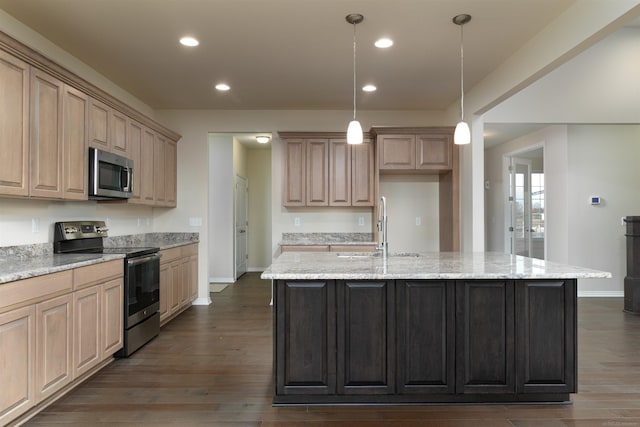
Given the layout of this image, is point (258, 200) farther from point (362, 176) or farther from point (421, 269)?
point (421, 269)

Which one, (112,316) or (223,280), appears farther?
(223,280)

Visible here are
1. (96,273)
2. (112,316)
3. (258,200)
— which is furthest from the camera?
(258,200)

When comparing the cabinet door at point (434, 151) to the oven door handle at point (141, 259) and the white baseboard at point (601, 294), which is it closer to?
the white baseboard at point (601, 294)

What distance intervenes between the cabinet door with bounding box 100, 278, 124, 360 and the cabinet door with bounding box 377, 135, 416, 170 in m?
3.33

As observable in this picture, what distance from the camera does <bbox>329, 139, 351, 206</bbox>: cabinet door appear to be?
527 centimetres

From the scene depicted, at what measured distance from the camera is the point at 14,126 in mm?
2484

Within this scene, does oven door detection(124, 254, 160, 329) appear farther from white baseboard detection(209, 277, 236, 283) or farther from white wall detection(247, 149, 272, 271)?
white wall detection(247, 149, 272, 271)

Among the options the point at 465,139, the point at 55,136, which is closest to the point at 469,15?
the point at 465,139

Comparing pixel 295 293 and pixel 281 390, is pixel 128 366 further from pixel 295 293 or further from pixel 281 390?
pixel 295 293

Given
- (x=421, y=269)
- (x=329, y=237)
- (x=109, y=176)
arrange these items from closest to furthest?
(x=421, y=269) → (x=109, y=176) → (x=329, y=237)

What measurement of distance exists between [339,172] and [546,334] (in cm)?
330

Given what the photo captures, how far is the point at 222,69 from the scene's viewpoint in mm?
3969

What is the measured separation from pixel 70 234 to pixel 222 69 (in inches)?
81.5

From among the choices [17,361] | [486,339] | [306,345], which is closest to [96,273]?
[17,361]
